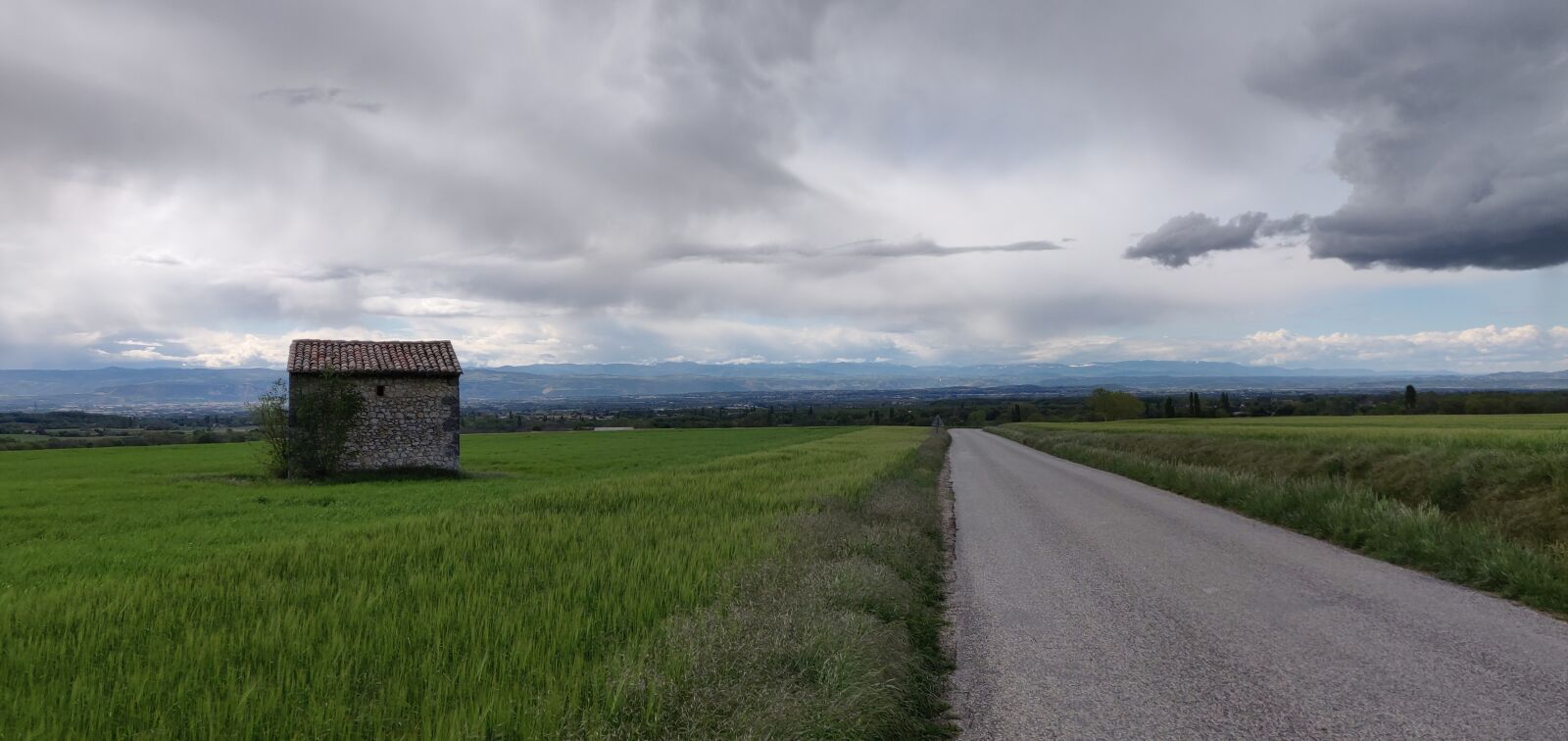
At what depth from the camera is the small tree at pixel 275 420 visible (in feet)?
96.4

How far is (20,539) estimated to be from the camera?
14.5m

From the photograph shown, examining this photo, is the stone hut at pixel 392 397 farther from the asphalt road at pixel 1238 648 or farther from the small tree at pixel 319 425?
the asphalt road at pixel 1238 648

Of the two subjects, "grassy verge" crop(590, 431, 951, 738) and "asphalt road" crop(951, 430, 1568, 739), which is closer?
"grassy verge" crop(590, 431, 951, 738)

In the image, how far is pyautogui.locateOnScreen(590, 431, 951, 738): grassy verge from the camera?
411 cm

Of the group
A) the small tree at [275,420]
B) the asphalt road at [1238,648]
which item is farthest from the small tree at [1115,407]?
the asphalt road at [1238,648]

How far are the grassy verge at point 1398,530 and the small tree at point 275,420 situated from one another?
31.4 metres

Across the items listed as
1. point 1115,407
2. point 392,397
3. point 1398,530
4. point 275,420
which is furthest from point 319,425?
point 1115,407

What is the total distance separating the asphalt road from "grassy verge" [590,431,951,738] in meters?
0.42

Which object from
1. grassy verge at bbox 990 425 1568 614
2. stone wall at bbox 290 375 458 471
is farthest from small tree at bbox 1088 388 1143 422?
stone wall at bbox 290 375 458 471

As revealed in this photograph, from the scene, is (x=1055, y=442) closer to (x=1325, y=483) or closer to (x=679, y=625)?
(x=1325, y=483)

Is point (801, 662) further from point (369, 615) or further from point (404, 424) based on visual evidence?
point (404, 424)

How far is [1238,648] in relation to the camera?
6344 millimetres

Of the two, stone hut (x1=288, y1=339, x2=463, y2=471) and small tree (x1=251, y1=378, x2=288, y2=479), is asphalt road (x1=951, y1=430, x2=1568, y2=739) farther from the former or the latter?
small tree (x1=251, y1=378, x2=288, y2=479)

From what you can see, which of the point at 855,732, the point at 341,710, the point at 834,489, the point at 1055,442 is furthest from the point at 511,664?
the point at 1055,442
